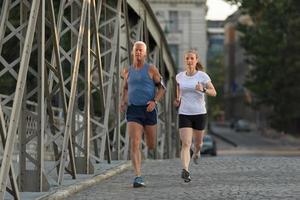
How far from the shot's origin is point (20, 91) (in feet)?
25.3

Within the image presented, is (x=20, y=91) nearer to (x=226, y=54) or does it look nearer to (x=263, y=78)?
(x=263, y=78)

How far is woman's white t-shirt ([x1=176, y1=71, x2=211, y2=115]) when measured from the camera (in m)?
11.3

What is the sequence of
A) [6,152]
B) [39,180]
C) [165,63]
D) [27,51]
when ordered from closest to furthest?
1. [6,152]
2. [27,51]
3. [39,180]
4. [165,63]

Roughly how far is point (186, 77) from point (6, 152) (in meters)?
4.50

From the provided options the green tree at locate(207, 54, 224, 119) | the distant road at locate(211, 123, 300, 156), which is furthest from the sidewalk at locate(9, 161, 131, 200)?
the green tree at locate(207, 54, 224, 119)

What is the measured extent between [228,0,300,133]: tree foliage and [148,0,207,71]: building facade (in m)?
20.9

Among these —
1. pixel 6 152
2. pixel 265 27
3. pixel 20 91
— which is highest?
pixel 265 27

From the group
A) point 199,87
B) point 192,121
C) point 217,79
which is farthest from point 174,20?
point 199,87

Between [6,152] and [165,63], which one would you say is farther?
[165,63]

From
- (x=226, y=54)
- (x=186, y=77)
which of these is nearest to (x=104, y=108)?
(x=186, y=77)

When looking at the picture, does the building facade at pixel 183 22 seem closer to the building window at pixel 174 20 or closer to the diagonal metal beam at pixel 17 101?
the building window at pixel 174 20

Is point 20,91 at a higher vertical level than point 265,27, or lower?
lower

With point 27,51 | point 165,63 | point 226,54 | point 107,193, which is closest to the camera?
point 27,51

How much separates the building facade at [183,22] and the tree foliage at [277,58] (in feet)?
68.6
